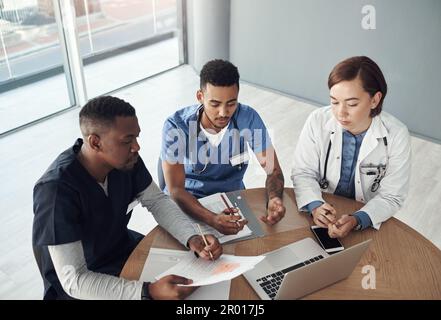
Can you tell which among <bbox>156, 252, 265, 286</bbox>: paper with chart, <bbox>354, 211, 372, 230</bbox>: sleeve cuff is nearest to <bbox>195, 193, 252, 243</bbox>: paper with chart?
<bbox>156, 252, 265, 286</bbox>: paper with chart

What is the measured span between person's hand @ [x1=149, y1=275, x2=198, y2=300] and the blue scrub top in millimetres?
696

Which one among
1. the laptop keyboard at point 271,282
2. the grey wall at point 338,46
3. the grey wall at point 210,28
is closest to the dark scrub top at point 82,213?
the laptop keyboard at point 271,282

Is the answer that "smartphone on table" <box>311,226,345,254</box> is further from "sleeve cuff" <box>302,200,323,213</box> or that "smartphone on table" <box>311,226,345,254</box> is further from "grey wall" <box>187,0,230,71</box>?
"grey wall" <box>187,0,230,71</box>

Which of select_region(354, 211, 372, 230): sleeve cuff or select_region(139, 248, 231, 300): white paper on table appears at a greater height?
select_region(354, 211, 372, 230): sleeve cuff

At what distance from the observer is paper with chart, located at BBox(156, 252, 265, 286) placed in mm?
1358

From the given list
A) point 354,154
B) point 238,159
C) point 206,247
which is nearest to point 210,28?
point 238,159

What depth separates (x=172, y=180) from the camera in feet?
6.41

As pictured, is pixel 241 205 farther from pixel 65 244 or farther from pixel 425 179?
pixel 425 179

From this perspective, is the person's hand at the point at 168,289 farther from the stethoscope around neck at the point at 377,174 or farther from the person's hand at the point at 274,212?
the stethoscope around neck at the point at 377,174

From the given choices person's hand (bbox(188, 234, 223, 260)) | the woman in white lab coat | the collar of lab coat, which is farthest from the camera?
the collar of lab coat

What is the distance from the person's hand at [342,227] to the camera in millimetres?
1637

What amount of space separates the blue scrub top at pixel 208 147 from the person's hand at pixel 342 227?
60 cm

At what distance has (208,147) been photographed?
207cm

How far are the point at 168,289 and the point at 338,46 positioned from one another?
10.9 feet
